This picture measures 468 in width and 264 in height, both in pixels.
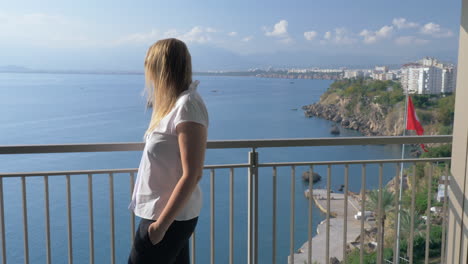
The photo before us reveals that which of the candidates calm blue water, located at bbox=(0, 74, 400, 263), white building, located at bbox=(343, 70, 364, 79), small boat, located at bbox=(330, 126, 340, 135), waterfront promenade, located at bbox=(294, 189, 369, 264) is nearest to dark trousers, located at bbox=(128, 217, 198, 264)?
waterfront promenade, located at bbox=(294, 189, 369, 264)

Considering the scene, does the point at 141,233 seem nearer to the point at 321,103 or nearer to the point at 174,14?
the point at 321,103

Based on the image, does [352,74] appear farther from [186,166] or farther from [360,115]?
[186,166]

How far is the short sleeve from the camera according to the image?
1329 mm

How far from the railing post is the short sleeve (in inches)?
32.7

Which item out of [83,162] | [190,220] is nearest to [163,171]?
[190,220]

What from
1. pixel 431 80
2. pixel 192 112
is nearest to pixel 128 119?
pixel 431 80

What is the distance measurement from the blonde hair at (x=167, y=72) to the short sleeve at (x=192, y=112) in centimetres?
6

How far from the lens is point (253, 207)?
224cm

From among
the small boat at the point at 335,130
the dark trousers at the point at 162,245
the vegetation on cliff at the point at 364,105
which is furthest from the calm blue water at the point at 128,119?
the dark trousers at the point at 162,245

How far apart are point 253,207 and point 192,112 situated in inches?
40.7

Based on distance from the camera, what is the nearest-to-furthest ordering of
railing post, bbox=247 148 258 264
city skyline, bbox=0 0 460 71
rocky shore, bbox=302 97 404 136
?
1. railing post, bbox=247 148 258 264
2. rocky shore, bbox=302 97 404 136
3. city skyline, bbox=0 0 460 71

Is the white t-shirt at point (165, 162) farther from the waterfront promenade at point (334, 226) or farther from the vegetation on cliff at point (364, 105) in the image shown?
the vegetation on cliff at point (364, 105)

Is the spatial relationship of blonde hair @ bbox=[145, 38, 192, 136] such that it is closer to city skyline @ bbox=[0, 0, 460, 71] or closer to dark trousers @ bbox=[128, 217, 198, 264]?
dark trousers @ bbox=[128, 217, 198, 264]

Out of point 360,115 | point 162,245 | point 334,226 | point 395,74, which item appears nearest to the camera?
point 162,245
